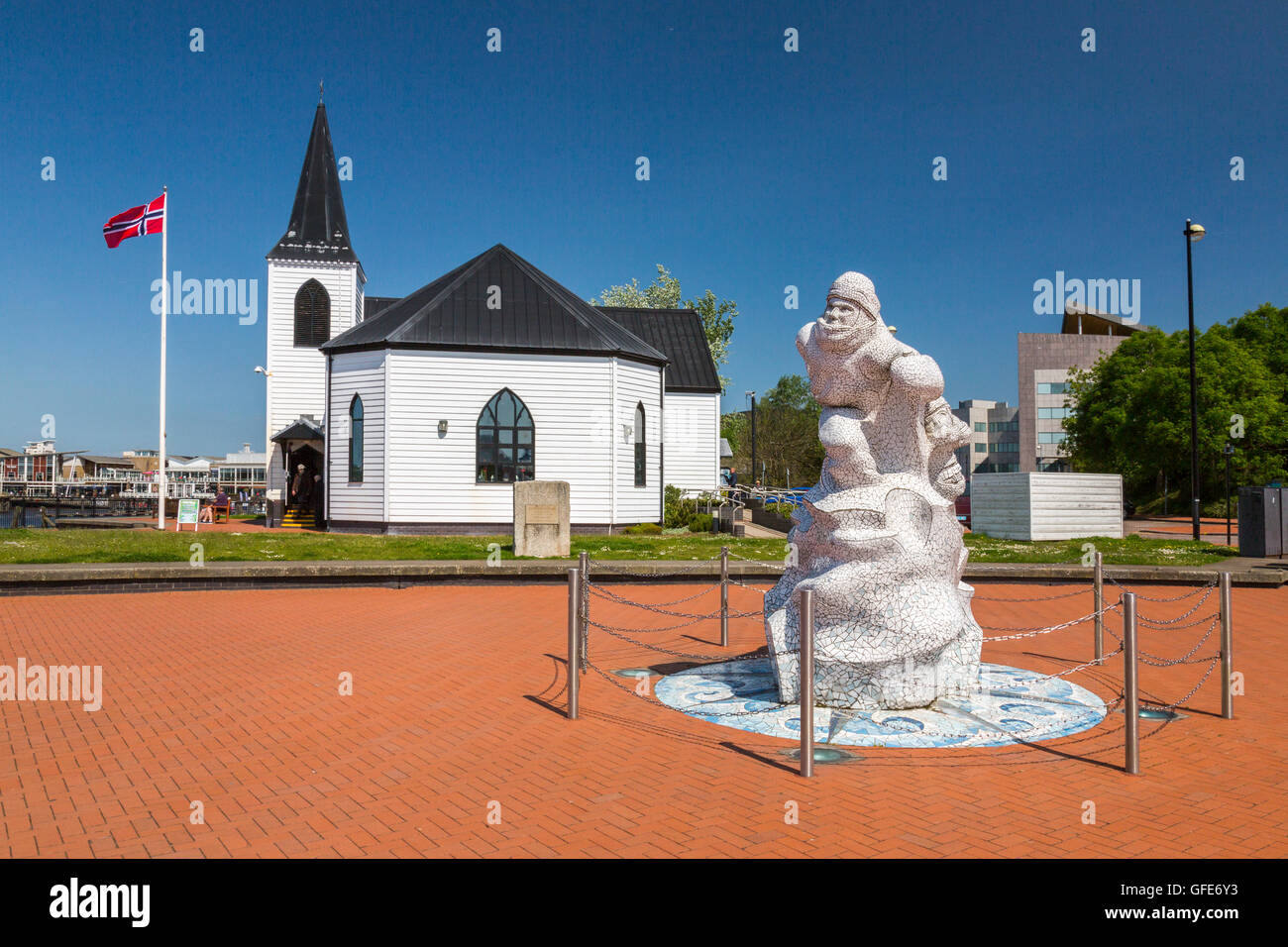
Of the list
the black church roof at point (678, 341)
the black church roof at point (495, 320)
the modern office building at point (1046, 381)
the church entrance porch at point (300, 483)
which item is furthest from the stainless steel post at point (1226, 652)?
the modern office building at point (1046, 381)

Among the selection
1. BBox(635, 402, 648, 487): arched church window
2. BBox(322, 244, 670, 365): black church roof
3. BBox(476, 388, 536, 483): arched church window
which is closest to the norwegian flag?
BBox(322, 244, 670, 365): black church roof

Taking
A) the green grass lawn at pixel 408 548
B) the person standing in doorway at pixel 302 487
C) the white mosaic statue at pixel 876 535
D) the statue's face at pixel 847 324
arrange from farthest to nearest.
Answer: the person standing in doorway at pixel 302 487 < the green grass lawn at pixel 408 548 < the statue's face at pixel 847 324 < the white mosaic statue at pixel 876 535

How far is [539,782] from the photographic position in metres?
5.57

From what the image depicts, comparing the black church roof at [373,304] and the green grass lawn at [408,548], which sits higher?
the black church roof at [373,304]

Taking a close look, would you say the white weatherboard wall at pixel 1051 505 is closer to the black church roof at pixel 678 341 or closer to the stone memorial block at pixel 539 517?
the stone memorial block at pixel 539 517

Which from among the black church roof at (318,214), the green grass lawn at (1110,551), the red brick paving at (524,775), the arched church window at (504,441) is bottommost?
the red brick paving at (524,775)

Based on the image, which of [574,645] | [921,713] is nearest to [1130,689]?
[921,713]

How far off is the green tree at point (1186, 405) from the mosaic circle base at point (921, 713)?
36518mm

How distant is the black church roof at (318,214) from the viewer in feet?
123

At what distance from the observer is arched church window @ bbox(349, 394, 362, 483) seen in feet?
86.2

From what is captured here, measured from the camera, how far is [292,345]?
37.4 m

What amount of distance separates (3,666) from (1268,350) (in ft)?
191

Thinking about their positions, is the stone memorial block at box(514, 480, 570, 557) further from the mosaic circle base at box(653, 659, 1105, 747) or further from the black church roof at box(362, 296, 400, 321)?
the black church roof at box(362, 296, 400, 321)

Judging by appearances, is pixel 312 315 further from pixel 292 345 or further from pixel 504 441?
pixel 504 441
